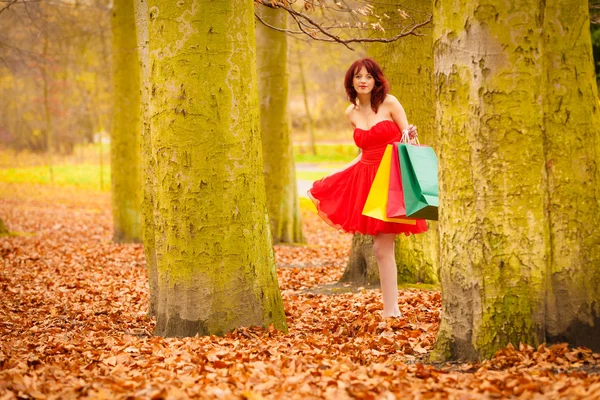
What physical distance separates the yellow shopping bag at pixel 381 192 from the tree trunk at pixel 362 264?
1943 mm

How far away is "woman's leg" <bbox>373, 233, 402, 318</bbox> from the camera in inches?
212

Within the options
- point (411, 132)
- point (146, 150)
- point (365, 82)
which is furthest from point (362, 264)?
point (146, 150)

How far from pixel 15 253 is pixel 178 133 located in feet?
24.6

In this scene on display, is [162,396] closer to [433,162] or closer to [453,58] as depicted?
[453,58]

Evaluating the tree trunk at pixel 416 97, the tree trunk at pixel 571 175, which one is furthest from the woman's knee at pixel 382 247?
the tree trunk at pixel 571 175

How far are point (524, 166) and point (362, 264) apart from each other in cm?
389

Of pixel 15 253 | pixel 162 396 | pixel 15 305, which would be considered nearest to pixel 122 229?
pixel 15 253

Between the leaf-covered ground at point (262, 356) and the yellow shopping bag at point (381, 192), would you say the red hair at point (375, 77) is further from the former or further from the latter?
the leaf-covered ground at point (262, 356)

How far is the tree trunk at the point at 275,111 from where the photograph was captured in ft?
37.0

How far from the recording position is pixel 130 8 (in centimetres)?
1171

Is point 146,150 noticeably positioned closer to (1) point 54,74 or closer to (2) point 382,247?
(2) point 382,247

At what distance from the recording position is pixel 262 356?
4.20 metres

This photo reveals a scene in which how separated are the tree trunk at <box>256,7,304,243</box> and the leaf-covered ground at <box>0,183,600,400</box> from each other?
10.4 ft

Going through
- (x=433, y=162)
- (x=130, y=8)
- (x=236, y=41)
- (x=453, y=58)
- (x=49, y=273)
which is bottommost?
(x=49, y=273)
